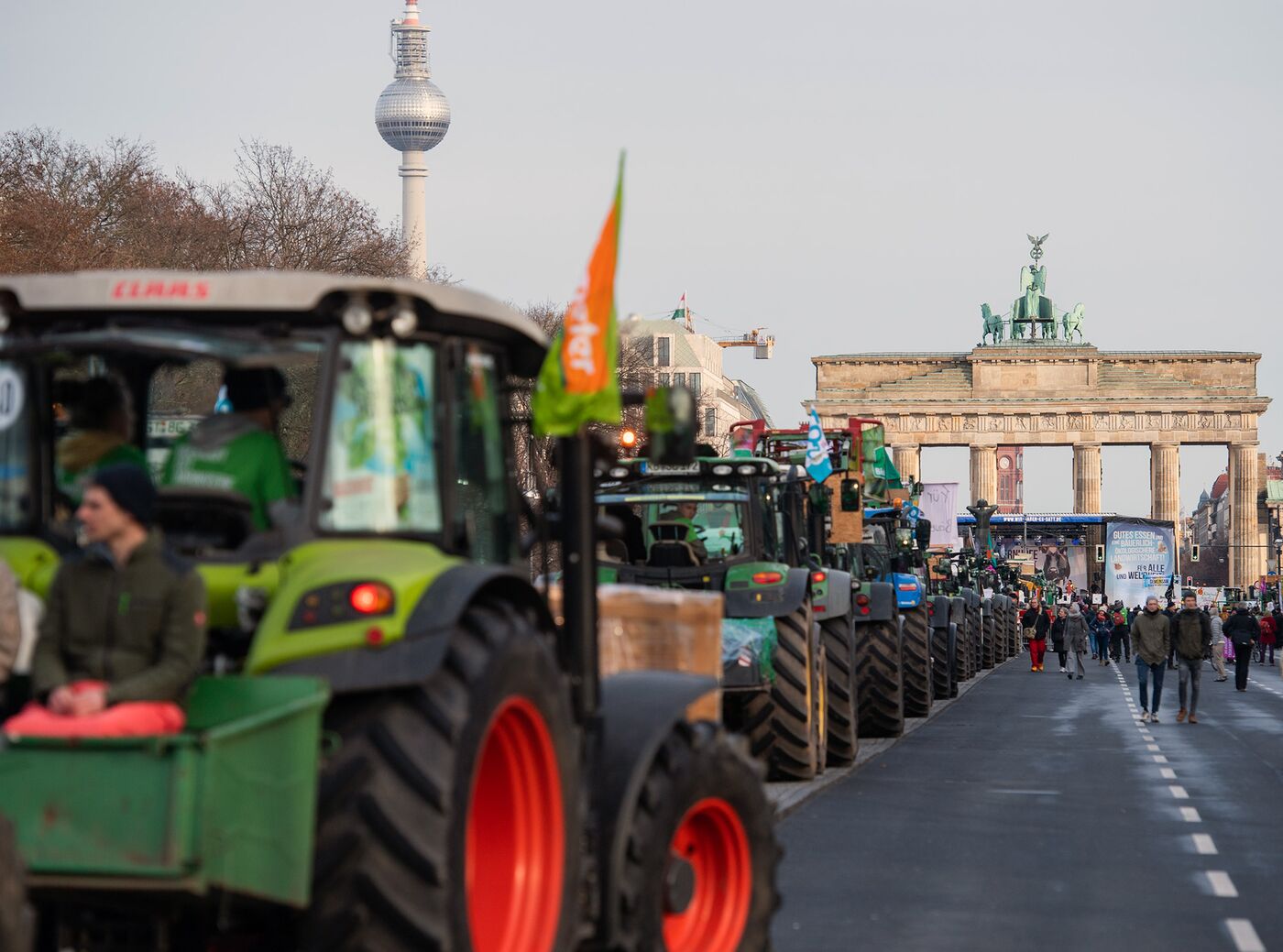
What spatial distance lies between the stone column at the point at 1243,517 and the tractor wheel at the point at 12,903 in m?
139

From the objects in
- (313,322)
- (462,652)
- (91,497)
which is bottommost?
(462,652)

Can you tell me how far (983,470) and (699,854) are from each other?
136 m

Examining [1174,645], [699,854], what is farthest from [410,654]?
[1174,645]

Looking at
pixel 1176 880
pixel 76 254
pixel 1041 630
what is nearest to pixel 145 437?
pixel 1176 880

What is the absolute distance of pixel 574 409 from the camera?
6.91m

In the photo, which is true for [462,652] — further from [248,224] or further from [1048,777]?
[248,224]

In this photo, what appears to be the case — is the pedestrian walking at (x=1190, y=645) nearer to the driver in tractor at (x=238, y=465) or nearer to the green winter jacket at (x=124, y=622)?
the driver in tractor at (x=238, y=465)

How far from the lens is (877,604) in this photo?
81.2 ft

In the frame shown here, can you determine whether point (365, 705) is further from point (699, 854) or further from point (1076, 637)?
point (1076, 637)

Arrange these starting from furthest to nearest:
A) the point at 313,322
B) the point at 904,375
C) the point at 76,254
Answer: the point at 904,375 < the point at 76,254 < the point at 313,322

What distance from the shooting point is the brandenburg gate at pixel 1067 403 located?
13825 cm

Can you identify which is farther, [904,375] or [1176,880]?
[904,375]

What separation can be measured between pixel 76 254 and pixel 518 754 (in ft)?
123

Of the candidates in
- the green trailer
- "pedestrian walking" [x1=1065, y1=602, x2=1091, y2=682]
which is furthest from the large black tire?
"pedestrian walking" [x1=1065, y1=602, x2=1091, y2=682]
